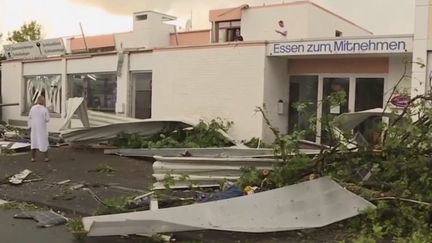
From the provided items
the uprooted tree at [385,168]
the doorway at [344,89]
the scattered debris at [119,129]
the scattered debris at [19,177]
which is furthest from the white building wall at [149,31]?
the uprooted tree at [385,168]

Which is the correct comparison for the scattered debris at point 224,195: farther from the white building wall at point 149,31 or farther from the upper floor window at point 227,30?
the white building wall at point 149,31

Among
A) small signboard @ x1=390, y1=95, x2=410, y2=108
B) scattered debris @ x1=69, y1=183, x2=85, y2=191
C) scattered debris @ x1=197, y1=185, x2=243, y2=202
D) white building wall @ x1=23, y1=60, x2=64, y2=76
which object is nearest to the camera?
scattered debris @ x1=197, y1=185, x2=243, y2=202

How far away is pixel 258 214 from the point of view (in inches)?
282

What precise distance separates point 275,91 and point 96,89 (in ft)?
27.9

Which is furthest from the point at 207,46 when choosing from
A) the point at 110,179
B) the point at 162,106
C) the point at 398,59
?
the point at 110,179

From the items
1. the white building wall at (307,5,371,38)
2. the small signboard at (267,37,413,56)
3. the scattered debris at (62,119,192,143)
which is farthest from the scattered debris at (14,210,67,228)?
the white building wall at (307,5,371,38)

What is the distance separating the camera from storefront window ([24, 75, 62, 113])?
24.3m

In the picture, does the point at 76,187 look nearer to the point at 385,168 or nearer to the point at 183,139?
the point at 183,139

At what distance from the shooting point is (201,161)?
10523 millimetres

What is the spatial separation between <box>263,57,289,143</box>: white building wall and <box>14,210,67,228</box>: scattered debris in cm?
890

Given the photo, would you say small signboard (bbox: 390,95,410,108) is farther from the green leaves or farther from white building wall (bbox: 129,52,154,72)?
white building wall (bbox: 129,52,154,72)

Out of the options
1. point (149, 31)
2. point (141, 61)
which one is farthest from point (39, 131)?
point (149, 31)

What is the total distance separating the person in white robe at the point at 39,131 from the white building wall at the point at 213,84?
477cm

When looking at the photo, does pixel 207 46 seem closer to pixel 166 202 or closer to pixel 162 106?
pixel 162 106
